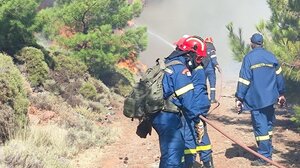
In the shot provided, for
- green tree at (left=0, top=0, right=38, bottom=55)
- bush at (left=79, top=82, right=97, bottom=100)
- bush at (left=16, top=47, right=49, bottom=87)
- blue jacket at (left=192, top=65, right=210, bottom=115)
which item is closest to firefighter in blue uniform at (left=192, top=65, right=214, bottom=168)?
blue jacket at (left=192, top=65, right=210, bottom=115)

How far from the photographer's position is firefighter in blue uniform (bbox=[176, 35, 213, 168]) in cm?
517

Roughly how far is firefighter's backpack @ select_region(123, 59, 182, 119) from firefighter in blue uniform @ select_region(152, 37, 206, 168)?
0.08 meters

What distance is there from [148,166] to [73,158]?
Result: 1298 millimetres

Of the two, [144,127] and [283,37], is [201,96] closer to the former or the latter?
[144,127]

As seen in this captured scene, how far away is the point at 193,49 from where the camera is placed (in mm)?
5250

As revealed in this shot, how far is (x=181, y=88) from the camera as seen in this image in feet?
16.3

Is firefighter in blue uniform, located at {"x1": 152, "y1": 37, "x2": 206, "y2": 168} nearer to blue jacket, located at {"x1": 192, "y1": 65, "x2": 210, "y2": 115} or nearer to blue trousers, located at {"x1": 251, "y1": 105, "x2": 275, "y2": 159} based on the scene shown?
blue jacket, located at {"x1": 192, "y1": 65, "x2": 210, "y2": 115}

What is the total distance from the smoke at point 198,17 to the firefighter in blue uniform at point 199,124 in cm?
2811

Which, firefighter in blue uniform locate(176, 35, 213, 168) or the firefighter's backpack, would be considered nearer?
the firefighter's backpack

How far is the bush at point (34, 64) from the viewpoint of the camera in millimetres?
11531

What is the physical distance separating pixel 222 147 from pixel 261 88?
1992 millimetres

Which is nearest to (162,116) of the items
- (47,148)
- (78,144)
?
(47,148)

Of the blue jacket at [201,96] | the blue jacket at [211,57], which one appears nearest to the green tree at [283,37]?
the blue jacket at [211,57]

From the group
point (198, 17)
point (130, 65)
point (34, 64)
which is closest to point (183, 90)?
point (34, 64)
